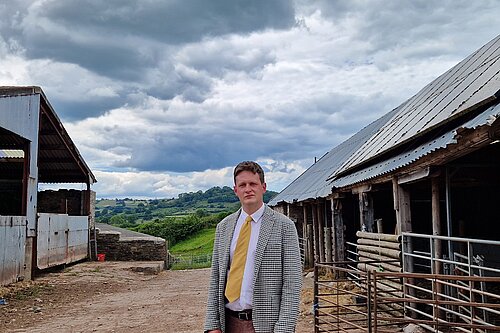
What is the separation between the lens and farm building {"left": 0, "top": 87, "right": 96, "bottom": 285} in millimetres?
14594

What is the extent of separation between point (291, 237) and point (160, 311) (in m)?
8.46

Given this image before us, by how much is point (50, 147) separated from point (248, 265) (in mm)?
20220

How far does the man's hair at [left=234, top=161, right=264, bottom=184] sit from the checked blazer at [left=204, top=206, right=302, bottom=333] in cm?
24

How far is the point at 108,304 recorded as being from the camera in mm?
12234

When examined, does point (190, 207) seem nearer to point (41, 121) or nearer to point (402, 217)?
point (41, 121)

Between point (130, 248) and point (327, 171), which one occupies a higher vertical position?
point (327, 171)

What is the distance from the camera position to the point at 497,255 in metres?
11.0

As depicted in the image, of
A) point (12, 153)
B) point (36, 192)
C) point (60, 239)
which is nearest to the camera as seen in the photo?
point (36, 192)

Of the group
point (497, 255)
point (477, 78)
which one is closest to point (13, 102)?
point (477, 78)

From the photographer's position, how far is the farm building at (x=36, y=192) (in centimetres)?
1459

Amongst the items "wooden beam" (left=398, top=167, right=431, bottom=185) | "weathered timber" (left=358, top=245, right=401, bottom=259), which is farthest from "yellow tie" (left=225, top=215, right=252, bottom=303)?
"weathered timber" (left=358, top=245, right=401, bottom=259)

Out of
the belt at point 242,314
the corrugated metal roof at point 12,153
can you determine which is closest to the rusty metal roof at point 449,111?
the belt at point 242,314

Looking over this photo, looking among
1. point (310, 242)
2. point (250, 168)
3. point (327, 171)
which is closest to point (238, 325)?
point (250, 168)

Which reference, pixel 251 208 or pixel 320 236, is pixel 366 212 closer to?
pixel 320 236
